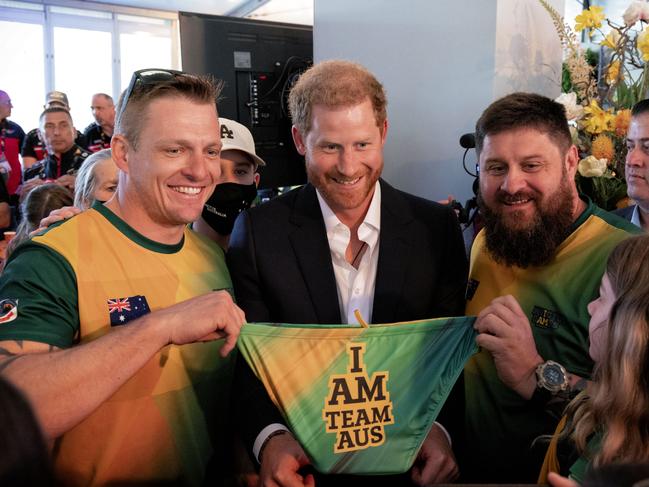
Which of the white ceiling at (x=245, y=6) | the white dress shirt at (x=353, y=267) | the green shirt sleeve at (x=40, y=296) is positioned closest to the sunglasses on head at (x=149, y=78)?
the green shirt sleeve at (x=40, y=296)

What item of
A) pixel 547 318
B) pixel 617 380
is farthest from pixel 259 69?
pixel 617 380

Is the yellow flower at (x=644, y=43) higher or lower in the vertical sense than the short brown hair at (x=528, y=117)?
higher

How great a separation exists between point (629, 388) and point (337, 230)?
102cm

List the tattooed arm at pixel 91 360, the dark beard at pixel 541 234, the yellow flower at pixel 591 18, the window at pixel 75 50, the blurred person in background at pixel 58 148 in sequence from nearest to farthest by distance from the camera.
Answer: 1. the tattooed arm at pixel 91 360
2. the dark beard at pixel 541 234
3. the yellow flower at pixel 591 18
4. the blurred person in background at pixel 58 148
5. the window at pixel 75 50

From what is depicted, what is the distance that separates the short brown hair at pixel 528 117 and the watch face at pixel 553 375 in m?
0.72

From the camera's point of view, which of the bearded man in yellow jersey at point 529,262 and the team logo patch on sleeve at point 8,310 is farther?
the bearded man in yellow jersey at point 529,262

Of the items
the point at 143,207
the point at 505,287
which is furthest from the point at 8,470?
the point at 505,287

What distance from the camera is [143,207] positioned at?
172 centimetres

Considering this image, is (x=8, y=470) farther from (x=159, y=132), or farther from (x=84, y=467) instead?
(x=159, y=132)

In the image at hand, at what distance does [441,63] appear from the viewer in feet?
10.8

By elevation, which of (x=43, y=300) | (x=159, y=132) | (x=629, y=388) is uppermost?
(x=159, y=132)

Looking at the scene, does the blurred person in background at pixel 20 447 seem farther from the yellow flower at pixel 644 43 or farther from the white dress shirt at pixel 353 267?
the yellow flower at pixel 644 43

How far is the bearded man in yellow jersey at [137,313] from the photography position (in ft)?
4.43

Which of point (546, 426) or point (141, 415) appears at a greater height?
point (141, 415)
